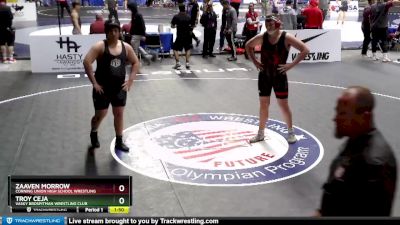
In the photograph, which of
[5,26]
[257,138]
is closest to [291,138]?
[257,138]

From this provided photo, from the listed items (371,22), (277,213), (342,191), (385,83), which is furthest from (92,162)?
(371,22)

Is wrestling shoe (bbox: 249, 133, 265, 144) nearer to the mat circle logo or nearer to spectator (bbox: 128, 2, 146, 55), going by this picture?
the mat circle logo

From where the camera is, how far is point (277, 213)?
15.9ft

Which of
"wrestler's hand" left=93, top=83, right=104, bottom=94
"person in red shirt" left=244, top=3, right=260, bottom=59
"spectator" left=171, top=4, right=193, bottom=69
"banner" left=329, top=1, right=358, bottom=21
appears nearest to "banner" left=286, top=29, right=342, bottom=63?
"person in red shirt" left=244, top=3, right=260, bottom=59

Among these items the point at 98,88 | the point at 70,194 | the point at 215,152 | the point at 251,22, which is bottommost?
the point at 215,152

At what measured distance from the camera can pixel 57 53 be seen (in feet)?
40.3

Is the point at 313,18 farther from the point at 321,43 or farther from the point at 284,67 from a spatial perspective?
the point at 284,67

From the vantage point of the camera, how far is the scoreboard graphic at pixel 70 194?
3.25 m

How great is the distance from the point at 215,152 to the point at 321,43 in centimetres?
830

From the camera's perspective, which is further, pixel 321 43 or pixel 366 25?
pixel 366 25

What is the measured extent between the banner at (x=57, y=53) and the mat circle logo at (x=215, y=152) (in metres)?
5.16

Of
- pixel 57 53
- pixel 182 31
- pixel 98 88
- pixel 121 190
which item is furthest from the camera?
pixel 182 31

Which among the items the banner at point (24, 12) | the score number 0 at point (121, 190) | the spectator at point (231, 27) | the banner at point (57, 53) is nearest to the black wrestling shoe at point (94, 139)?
the score number 0 at point (121, 190)

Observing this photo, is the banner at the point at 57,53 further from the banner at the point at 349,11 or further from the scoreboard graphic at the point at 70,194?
the banner at the point at 349,11
